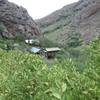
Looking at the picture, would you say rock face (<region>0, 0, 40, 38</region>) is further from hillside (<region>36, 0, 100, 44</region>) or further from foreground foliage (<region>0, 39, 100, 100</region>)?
foreground foliage (<region>0, 39, 100, 100</region>)

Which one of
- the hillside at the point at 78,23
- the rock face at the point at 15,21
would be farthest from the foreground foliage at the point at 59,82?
the hillside at the point at 78,23

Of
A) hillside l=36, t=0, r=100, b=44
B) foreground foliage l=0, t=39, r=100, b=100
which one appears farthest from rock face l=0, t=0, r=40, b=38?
foreground foliage l=0, t=39, r=100, b=100

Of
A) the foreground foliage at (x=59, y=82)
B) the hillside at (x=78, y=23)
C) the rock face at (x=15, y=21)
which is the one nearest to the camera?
the foreground foliage at (x=59, y=82)

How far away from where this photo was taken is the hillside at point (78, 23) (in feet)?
382

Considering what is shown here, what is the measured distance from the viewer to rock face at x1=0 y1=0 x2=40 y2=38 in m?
82.4

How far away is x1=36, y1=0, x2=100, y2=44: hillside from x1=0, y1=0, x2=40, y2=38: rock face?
20548 millimetres

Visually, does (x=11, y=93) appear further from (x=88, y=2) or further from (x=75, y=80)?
(x=88, y=2)

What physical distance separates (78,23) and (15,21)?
4567 cm

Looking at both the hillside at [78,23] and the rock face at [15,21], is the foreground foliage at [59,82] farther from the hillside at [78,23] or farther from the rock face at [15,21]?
the hillside at [78,23]

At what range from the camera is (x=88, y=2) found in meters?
137

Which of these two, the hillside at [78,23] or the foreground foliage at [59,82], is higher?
the foreground foliage at [59,82]

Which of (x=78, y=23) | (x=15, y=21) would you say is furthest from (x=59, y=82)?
(x=78, y=23)

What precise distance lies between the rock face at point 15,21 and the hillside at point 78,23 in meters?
20.5

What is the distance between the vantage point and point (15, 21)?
8519cm
